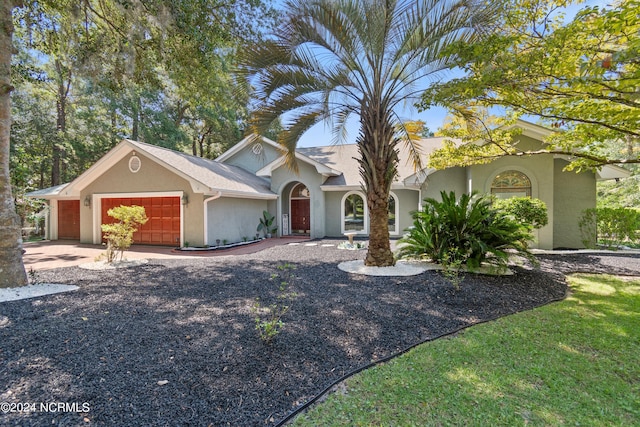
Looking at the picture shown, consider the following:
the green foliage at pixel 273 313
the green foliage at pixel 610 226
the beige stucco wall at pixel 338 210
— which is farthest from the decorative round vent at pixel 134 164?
the green foliage at pixel 610 226

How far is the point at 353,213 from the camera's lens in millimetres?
15375

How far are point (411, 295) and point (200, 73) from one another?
878cm

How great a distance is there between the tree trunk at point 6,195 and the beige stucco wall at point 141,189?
20.1 ft

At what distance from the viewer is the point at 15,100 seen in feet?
62.4

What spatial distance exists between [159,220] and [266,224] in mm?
4896

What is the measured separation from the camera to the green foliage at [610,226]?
1063cm

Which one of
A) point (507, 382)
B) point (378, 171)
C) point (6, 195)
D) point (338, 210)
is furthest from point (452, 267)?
point (6, 195)

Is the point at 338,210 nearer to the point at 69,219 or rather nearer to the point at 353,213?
the point at 353,213

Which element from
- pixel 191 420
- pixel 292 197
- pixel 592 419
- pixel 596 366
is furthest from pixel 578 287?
pixel 292 197

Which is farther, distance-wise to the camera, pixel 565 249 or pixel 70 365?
pixel 565 249

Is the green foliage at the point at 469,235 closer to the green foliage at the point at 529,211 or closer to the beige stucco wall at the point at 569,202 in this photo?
the green foliage at the point at 529,211

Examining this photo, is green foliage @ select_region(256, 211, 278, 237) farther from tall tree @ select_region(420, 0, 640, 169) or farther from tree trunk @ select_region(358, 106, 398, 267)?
tall tree @ select_region(420, 0, 640, 169)

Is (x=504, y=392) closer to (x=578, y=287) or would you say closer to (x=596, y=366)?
(x=596, y=366)

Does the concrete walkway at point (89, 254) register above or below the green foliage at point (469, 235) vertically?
below
